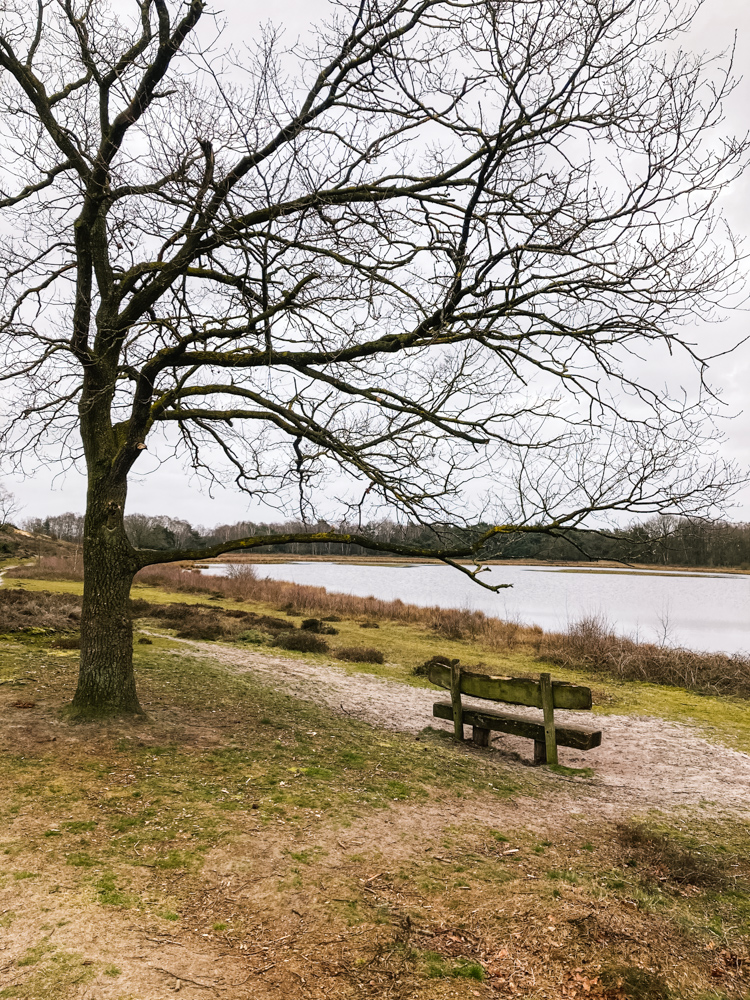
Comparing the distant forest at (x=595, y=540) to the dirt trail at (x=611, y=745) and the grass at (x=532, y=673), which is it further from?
the grass at (x=532, y=673)

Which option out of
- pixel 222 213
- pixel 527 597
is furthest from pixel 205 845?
pixel 527 597

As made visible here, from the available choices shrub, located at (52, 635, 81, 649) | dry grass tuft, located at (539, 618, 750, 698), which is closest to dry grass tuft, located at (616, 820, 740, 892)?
shrub, located at (52, 635, 81, 649)

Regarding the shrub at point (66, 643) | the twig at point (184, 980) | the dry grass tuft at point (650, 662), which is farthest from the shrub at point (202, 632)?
the twig at point (184, 980)

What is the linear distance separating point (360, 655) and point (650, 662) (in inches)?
282

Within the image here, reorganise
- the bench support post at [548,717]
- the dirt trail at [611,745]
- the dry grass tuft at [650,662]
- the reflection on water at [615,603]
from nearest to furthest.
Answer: the dirt trail at [611,745] < the bench support post at [548,717] < the dry grass tuft at [650,662] < the reflection on water at [615,603]

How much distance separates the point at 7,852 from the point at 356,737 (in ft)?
14.9

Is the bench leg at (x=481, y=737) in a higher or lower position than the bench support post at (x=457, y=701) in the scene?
lower

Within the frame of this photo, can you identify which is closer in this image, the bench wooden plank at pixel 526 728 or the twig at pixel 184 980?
the twig at pixel 184 980

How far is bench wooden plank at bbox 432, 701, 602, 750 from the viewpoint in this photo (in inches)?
289

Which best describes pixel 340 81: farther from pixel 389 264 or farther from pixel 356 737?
pixel 356 737

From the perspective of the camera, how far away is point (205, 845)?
14.3ft

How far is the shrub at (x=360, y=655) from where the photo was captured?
1517cm

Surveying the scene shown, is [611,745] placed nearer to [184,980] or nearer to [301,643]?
[184,980]

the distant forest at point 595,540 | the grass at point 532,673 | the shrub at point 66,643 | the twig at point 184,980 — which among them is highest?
the distant forest at point 595,540
